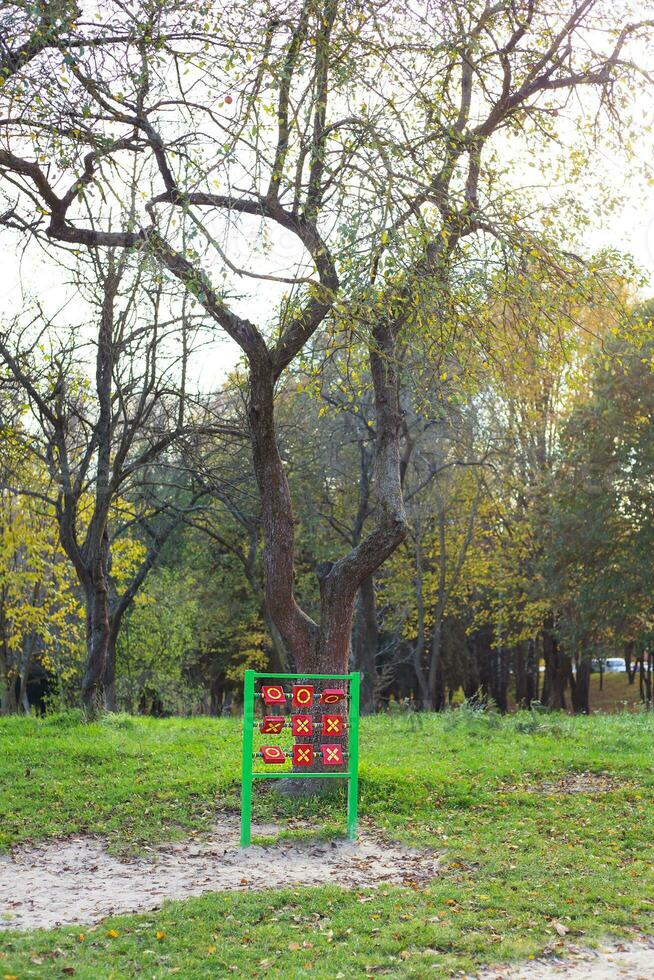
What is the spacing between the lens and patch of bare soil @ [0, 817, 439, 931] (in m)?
6.98

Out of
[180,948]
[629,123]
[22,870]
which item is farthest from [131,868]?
[629,123]

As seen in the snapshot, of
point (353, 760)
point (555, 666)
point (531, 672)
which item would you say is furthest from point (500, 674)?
point (353, 760)

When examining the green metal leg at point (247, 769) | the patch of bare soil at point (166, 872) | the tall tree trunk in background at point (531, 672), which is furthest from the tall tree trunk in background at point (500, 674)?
the patch of bare soil at point (166, 872)

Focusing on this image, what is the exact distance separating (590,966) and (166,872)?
367 cm

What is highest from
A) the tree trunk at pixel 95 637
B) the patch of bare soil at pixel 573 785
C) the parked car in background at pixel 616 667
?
the tree trunk at pixel 95 637

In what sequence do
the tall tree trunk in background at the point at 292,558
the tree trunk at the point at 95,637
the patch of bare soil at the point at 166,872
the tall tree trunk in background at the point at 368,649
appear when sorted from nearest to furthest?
the patch of bare soil at the point at 166,872
the tall tree trunk in background at the point at 292,558
the tree trunk at the point at 95,637
the tall tree trunk in background at the point at 368,649

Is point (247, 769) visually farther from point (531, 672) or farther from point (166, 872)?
point (531, 672)

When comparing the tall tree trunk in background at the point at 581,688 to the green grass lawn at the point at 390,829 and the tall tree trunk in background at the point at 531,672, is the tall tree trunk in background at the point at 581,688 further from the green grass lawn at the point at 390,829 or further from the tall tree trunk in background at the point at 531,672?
the green grass lawn at the point at 390,829

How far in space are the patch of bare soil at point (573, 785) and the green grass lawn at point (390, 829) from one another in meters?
0.06

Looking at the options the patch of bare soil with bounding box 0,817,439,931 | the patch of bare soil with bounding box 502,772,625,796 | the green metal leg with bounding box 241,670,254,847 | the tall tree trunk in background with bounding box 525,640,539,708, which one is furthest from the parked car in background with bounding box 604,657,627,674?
the patch of bare soil with bounding box 0,817,439,931

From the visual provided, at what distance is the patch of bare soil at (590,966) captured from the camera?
5.43 metres

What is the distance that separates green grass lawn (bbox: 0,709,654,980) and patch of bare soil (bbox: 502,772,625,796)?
0.06 m

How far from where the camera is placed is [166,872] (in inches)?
312

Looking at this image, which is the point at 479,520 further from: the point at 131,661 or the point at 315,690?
the point at 315,690
